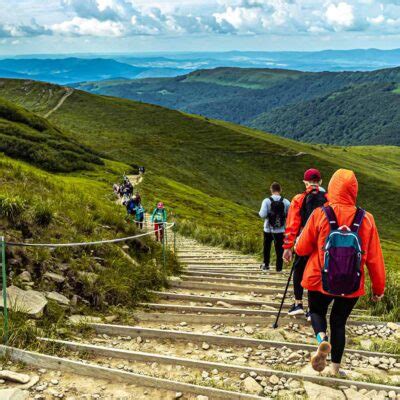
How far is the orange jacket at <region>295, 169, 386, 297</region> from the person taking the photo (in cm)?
533

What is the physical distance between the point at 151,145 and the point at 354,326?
4109 inches

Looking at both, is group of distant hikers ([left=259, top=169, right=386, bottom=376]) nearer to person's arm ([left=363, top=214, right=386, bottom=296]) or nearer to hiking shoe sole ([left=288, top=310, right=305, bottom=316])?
person's arm ([left=363, top=214, right=386, bottom=296])

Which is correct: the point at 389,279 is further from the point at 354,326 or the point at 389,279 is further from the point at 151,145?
the point at 151,145

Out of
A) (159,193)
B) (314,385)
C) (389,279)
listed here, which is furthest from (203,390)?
(159,193)

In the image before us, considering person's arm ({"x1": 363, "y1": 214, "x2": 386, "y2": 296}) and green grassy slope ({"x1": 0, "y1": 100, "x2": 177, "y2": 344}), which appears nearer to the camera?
person's arm ({"x1": 363, "y1": 214, "x2": 386, "y2": 296})

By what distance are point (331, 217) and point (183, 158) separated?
3968 inches

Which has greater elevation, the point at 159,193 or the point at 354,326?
the point at 354,326

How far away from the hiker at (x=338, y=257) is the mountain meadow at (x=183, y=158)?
4143cm

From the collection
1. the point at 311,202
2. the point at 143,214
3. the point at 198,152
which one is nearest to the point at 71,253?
the point at 311,202

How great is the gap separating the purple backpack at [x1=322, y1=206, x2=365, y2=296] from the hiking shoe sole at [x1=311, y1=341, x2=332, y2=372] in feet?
2.07

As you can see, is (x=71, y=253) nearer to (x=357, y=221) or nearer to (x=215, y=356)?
(x=215, y=356)

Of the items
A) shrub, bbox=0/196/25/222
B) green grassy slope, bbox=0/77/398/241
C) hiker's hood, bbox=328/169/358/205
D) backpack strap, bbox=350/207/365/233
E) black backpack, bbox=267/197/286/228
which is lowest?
green grassy slope, bbox=0/77/398/241

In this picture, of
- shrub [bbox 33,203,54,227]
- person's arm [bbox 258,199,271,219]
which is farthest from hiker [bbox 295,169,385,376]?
shrub [bbox 33,203,54,227]

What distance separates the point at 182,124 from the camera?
138m
